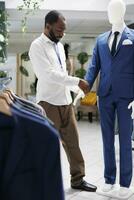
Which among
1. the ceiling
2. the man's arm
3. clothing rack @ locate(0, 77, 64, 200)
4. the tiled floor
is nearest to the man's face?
the man's arm

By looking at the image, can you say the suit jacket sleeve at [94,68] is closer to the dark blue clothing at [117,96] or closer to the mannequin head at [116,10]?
the dark blue clothing at [117,96]

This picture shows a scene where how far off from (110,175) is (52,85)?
0.99 m

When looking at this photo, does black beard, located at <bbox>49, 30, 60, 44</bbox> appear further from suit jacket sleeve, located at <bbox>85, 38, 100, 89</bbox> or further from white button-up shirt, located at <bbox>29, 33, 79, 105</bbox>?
suit jacket sleeve, located at <bbox>85, 38, 100, 89</bbox>

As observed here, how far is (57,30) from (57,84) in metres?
0.48

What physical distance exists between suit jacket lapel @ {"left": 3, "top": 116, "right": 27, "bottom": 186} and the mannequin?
83.8 inches

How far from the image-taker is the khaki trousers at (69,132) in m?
3.33

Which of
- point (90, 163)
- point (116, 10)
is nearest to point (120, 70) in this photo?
point (116, 10)

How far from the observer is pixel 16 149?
1095 millimetres

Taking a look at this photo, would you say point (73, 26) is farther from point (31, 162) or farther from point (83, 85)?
point (31, 162)

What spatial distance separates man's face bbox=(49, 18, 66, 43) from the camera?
10.5 ft

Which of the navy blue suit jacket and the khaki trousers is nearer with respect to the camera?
the navy blue suit jacket

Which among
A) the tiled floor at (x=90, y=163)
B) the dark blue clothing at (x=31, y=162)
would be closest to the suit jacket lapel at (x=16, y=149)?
the dark blue clothing at (x=31, y=162)

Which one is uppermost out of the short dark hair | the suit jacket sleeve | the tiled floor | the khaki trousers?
the short dark hair

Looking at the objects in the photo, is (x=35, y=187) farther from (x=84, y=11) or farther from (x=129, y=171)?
(x=84, y=11)
